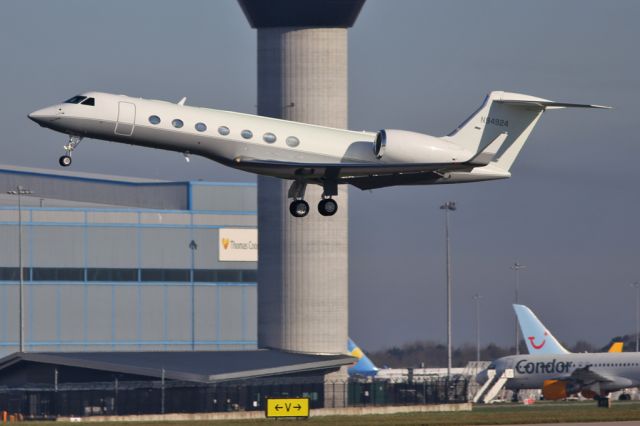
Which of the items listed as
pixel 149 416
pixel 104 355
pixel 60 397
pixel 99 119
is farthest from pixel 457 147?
pixel 104 355

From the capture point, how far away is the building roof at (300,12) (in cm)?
10119

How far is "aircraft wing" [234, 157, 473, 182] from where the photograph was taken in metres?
57.2

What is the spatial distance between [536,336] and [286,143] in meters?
52.0

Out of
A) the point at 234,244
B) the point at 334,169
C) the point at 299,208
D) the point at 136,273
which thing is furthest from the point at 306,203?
the point at 234,244

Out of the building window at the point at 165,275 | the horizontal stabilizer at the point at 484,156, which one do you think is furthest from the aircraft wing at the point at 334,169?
the building window at the point at 165,275

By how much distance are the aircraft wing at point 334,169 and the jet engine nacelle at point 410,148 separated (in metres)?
0.38

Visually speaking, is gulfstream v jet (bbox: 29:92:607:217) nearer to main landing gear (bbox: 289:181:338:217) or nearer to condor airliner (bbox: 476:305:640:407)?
main landing gear (bbox: 289:181:338:217)

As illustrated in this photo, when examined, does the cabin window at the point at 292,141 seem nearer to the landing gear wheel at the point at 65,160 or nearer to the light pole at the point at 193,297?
the landing gear wheel at the point at 65,160

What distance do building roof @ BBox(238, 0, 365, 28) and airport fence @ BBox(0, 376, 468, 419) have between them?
24018mm

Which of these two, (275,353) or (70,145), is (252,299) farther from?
(70,145)

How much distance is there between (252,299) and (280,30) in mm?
28595

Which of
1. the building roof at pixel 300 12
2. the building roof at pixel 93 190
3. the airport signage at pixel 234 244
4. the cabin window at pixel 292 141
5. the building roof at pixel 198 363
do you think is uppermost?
the building roof at pixel 300 12

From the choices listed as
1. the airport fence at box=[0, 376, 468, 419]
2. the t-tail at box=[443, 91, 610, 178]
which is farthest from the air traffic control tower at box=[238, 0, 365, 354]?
the t-tail at box=[443, 91, 610, 178]

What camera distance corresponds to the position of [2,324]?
11556cm
